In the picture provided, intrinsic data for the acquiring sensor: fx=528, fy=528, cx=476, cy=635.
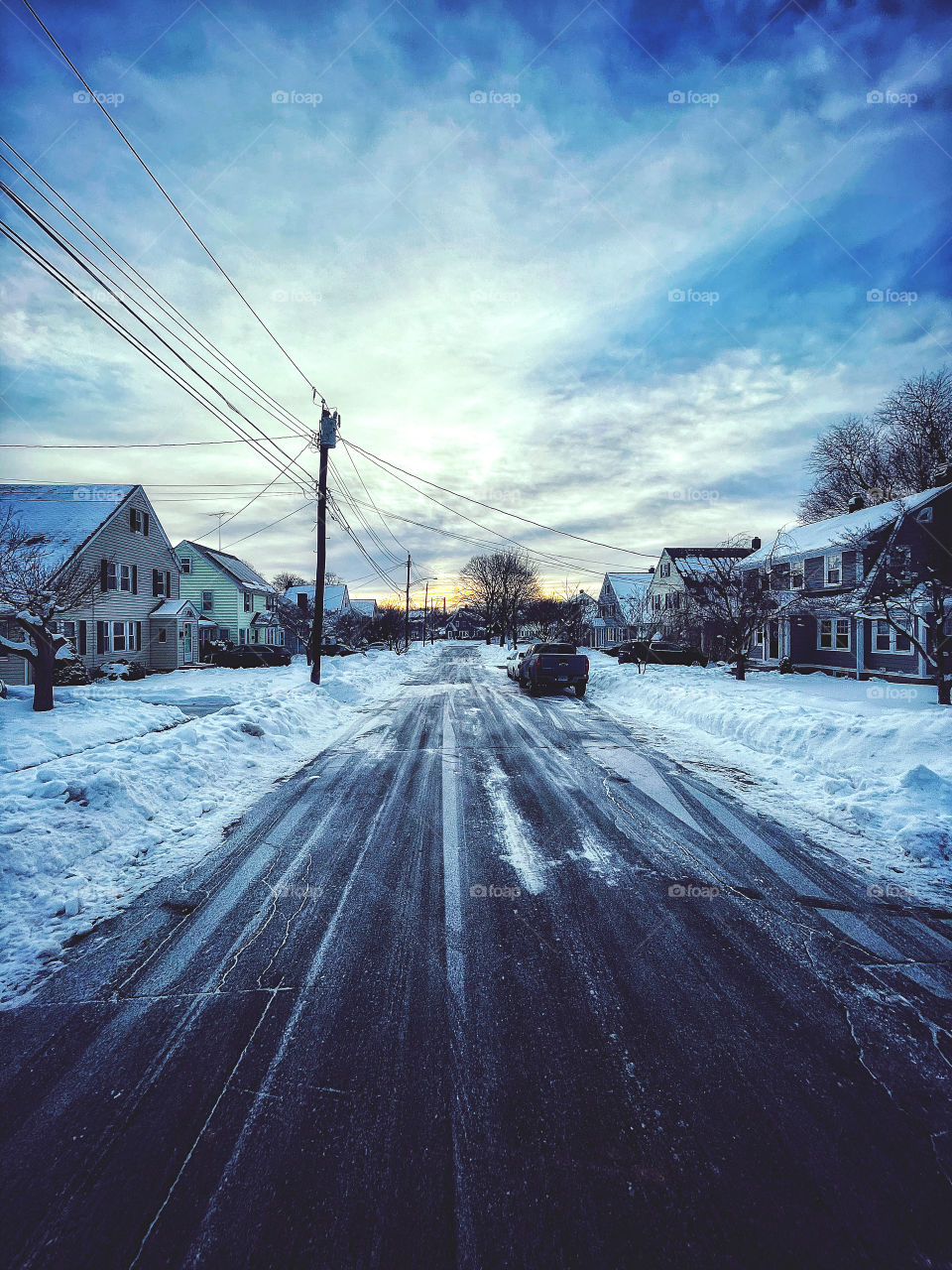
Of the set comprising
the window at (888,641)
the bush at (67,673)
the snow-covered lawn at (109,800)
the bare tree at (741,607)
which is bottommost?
the snow-covered lawn at (109,800)

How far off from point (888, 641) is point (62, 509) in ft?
120

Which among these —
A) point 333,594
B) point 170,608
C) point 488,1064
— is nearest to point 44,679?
point 488,1064

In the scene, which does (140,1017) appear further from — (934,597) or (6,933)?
(934,597)

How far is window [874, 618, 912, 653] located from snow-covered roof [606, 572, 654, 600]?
3228 centimetres

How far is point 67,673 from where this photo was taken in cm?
1858

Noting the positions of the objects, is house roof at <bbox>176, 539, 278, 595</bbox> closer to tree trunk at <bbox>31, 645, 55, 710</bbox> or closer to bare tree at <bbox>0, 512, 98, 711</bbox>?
bare tree at <bbox>0, 512, 98, 711</bbox>

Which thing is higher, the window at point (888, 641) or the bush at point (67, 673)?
the window at point (888, 641)

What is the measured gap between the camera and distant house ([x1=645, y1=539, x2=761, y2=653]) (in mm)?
26188

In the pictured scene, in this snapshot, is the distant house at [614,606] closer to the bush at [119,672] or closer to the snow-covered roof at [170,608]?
the snow-covered roof at [170,608]

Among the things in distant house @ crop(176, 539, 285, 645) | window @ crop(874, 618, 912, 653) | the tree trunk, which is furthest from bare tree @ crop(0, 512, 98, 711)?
distant house @ crop(176, 539, 285, 645)

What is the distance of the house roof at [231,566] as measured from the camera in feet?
140

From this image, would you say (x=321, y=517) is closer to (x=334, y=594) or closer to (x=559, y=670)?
(x=559, y=670)

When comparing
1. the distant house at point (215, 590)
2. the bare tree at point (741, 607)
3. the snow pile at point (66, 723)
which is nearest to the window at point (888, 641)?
the bare tree at point (741, 607)

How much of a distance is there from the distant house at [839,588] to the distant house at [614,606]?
2082cm
